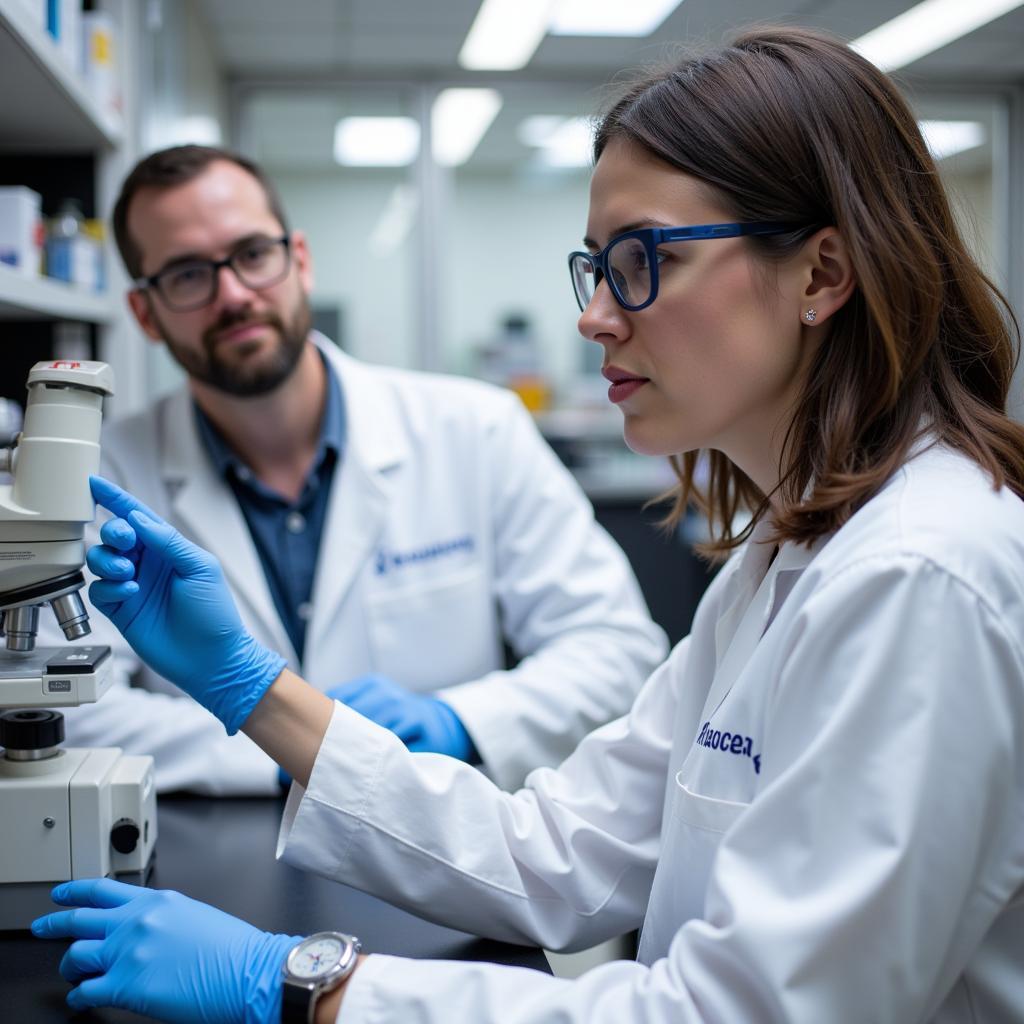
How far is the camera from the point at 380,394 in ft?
6.23

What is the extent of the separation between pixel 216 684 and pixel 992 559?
2.24ft

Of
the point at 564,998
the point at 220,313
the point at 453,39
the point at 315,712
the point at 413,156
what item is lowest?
the point at 564,998

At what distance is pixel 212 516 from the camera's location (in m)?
1.67

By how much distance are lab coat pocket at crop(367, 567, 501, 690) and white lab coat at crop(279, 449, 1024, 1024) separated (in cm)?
86

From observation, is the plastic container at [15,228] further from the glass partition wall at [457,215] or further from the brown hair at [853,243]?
the glass partition wall at [457,215]

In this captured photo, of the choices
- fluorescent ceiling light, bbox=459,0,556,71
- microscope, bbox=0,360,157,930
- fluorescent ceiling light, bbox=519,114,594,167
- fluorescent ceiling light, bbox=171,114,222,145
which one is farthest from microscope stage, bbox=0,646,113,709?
fluorescent ceiling light, bbox=519,114,594,167

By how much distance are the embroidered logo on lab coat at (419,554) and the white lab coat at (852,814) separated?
35.3 inches

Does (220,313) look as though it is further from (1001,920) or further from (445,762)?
(1001,920)

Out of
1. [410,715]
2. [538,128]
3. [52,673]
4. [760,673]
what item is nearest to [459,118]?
→ [538,128]

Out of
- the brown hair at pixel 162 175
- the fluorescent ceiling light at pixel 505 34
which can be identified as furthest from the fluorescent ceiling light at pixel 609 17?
the brown hair at pixel 162 175

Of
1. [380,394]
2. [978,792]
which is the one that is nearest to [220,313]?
[380,394]

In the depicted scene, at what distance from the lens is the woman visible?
0.63 metres

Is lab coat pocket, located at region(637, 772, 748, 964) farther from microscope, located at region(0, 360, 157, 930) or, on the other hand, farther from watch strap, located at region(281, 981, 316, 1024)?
microscope, located at region(0, 360, 157, 930)

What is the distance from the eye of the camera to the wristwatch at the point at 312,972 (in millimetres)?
736
